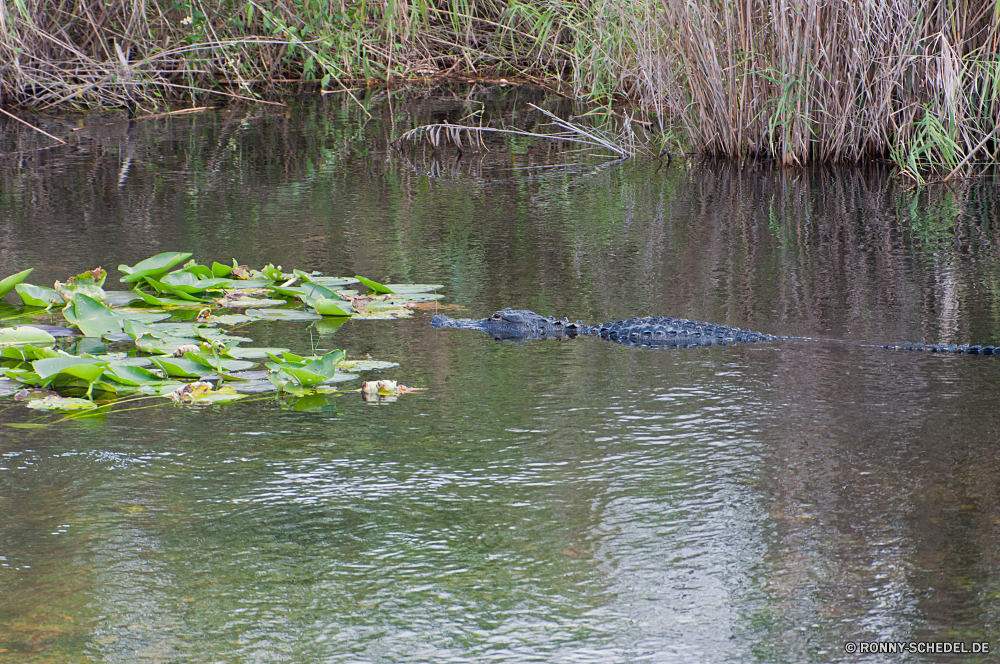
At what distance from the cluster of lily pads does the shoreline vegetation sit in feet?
12.5

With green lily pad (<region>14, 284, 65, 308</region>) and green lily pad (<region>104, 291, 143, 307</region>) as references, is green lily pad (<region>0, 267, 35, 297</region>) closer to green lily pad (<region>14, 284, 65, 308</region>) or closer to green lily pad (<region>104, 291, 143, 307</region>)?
green lily pad (<region>14, 284, 65, 308</region>)

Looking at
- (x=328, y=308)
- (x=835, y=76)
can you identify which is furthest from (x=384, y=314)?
(x=835, y=76)

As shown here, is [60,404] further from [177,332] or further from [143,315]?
[143,315]

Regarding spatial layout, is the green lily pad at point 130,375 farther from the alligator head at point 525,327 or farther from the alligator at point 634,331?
the alligator head at point 525,327

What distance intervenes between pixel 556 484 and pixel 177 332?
1903mm

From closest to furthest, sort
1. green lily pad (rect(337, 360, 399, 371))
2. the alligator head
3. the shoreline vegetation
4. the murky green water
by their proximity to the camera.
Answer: the murky green water, green lily pad (rect(337, 360, 399, 371)), the alligator head, the shoreline vegetation

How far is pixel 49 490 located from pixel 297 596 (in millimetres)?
930

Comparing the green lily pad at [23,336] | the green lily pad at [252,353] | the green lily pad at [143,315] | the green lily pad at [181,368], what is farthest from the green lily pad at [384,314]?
the green lily pad at [23,336]

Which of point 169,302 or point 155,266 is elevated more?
point 155,266

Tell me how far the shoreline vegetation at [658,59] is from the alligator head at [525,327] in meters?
3.83

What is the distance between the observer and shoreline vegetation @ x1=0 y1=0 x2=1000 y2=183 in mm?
7586

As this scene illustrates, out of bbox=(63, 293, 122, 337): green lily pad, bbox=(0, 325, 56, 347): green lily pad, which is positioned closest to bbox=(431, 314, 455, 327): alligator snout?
bbox=(63, 293, 122, 337): green lily pad

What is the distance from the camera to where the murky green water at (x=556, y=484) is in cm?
241

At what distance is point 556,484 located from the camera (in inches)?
123
